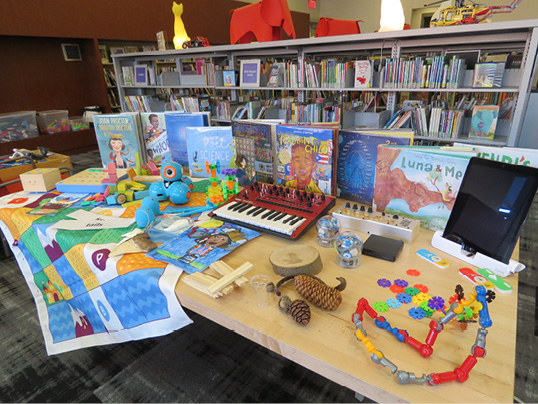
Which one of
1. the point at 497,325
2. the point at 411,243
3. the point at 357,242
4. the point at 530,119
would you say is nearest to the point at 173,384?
the point at 357,242

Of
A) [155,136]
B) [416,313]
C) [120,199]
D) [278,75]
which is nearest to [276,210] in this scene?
[416,313]

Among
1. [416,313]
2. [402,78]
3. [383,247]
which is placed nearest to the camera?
[416,313]

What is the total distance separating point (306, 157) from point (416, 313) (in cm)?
81

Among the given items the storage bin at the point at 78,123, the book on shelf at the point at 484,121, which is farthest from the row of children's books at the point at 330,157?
the storage bin at the point at 78,123

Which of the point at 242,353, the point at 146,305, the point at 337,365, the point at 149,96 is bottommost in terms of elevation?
the point at 242,353

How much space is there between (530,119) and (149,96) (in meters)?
5.06

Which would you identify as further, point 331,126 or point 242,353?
point 242,353

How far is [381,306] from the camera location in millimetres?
863

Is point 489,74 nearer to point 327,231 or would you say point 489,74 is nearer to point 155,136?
point 327,231

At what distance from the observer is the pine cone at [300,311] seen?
81 cm

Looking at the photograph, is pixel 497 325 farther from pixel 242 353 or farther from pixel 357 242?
pixel 242 353

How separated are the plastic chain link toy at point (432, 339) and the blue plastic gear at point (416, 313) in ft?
0.19

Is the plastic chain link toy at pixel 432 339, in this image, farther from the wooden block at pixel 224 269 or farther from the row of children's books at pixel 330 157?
the row of children's books at pixel 330 157

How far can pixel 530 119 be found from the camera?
9.93 ft
